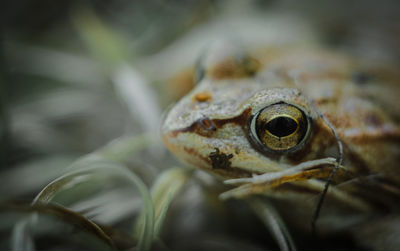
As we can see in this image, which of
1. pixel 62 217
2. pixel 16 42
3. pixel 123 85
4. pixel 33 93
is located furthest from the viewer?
pixel 16 42

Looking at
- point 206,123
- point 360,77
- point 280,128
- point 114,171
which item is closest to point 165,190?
point 114,171

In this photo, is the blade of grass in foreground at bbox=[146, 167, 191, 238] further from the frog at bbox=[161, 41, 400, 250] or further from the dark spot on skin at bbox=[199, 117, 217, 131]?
the dark spot on skin at bbox=[199, 117, 217, 131]

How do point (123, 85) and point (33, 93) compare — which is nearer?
point (123, 85)

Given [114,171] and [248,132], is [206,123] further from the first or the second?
[114,171]

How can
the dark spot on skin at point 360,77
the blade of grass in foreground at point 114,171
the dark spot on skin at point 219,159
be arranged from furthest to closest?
the dark spot on skin at point 360,77, the dark spot on skin at point 219,159, the blade of grass in foreground at point 114,171

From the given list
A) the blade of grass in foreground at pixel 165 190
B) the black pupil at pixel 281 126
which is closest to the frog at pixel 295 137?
the black pupil at pixel 281 126

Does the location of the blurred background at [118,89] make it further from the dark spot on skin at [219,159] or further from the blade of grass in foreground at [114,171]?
A: the dark spot on skin at [219,159]

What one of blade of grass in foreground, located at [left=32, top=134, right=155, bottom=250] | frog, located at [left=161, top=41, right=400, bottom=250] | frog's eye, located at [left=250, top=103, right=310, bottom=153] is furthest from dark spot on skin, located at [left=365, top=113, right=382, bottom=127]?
blade of grass in foreground, located at [left=32, top=134, right=155, bottom=250]

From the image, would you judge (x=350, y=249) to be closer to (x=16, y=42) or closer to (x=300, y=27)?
(x=300, y=27)

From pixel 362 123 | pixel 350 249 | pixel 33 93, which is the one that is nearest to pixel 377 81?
pixel 362 123
